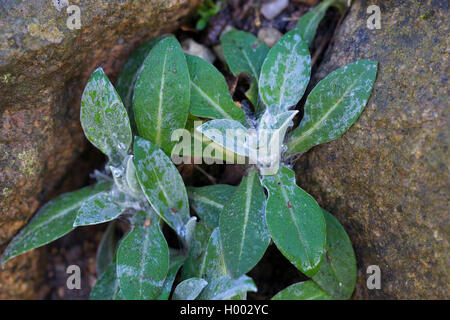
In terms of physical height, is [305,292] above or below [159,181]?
below

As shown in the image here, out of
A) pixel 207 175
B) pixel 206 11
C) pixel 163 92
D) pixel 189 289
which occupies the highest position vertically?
pixel 206 11

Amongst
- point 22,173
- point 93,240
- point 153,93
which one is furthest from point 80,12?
point 93,240

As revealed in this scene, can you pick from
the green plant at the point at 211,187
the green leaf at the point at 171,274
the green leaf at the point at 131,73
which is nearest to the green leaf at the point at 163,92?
the green plant at the point at 211,187

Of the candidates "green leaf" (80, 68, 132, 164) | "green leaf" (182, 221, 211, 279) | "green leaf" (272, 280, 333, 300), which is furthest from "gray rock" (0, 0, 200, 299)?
"green leaf" (272, 280, 333, 300)

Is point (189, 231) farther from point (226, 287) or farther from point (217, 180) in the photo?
point (217, 180)

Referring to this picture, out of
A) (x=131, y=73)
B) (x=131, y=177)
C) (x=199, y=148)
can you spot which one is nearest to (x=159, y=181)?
(x=131, y=177)

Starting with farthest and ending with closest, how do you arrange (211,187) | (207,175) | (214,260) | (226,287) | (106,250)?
(106,250)
(207,175)
(211,187)
(214,260)
(226,287)
